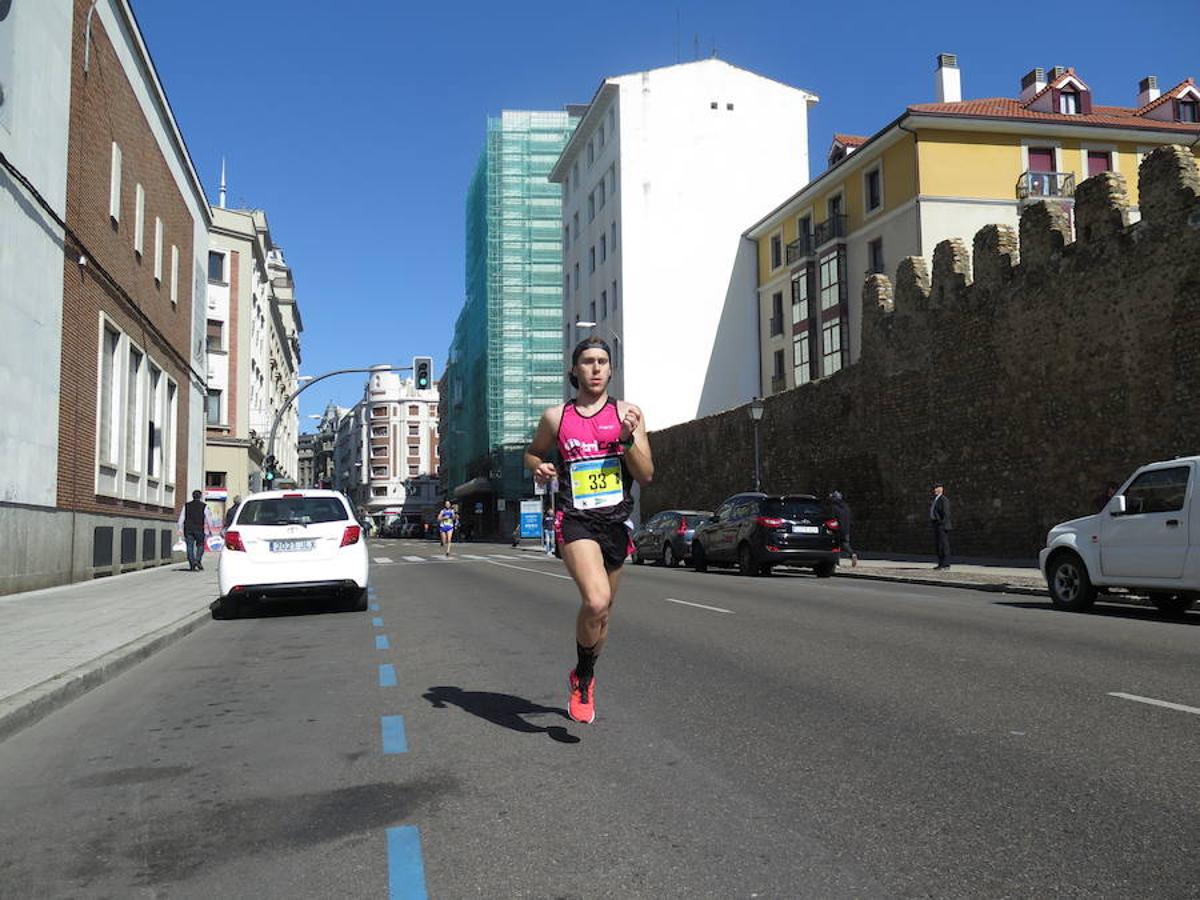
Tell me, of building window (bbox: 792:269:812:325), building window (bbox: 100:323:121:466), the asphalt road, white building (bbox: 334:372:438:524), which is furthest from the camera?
white building (bbox: 334:372:438:524)

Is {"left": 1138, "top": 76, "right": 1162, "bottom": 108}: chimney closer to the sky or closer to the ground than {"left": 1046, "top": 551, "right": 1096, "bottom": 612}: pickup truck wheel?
closer to the sky

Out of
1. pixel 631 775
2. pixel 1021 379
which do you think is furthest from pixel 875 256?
pixel 631 775

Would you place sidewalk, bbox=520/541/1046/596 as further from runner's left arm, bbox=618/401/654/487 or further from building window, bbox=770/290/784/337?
building window, bbox=770/290/784/337

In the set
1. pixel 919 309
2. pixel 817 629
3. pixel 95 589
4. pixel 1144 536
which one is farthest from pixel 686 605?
pixel 919 309

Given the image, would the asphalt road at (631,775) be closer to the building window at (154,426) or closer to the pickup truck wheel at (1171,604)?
the pickup truck wheel at (1171,604)

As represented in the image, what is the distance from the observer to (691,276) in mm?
52969

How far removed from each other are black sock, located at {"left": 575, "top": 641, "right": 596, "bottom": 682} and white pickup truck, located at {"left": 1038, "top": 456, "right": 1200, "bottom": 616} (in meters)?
8.37

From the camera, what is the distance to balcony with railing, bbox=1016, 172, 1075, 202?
37.8 metres

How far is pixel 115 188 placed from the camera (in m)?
19.8

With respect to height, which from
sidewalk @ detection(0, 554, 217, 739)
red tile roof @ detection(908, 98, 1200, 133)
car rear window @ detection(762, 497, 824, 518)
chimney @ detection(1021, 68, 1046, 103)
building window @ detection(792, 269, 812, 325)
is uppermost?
chimney @ detection(1021, 68, 1046, 103)

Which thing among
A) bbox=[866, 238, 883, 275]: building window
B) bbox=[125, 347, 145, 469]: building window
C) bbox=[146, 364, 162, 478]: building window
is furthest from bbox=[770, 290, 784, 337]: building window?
bbox=[125, 347, 145, 469]: building window

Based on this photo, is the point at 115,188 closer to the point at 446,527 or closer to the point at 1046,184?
the point at 446,527

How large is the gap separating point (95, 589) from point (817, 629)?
1138cm

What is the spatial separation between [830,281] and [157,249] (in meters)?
28.7
